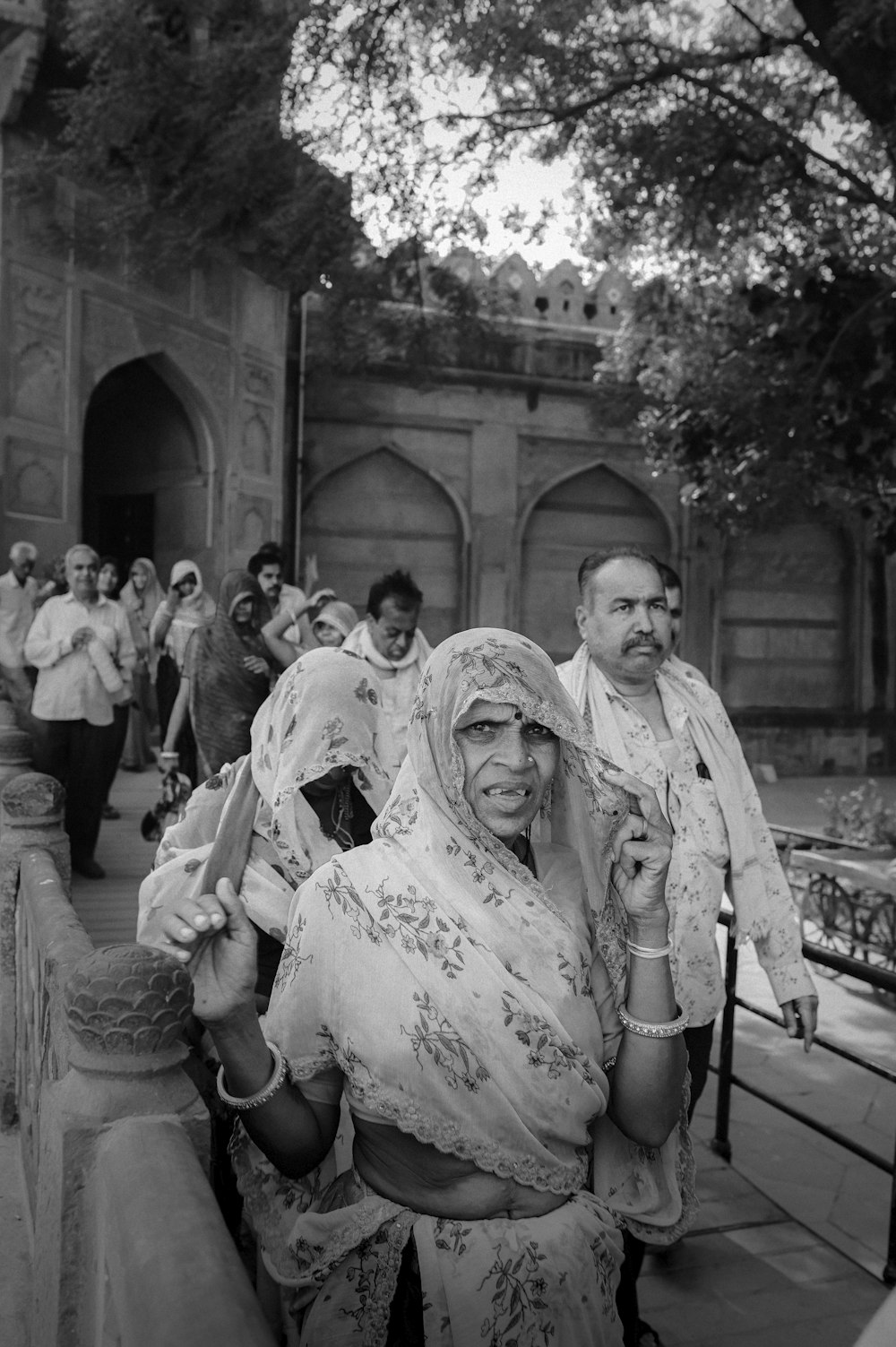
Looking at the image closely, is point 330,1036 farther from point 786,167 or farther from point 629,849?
point 786,167

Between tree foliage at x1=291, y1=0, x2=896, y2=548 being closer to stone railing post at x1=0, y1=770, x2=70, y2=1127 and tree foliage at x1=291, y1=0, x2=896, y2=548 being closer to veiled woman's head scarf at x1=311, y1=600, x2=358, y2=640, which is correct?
veiled woman's head scarf at x1=311, y1=600, x2=358, y2=640

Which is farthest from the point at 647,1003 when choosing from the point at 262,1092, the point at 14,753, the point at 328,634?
the point at 328,634

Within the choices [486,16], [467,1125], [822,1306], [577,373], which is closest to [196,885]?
[467,1125]

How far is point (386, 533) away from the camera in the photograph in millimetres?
15789

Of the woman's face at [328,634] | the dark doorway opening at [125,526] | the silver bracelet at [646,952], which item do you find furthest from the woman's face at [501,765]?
the dark doorway opening at [125,526]

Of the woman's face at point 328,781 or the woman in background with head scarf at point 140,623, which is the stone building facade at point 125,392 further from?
the woman's face at point 328,781

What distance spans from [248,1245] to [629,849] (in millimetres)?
1316

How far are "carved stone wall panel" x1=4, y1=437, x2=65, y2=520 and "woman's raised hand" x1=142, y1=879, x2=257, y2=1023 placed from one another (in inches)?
381

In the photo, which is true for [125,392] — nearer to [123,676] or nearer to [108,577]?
[108,577]

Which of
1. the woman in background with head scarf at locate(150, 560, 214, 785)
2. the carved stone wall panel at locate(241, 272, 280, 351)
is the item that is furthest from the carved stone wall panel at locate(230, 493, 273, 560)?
the woman in background with head scarf at locate(150, 560, 214, 785)

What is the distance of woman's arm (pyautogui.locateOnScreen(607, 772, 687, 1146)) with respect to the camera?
1946 millimetres

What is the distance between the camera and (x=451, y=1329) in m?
1.75

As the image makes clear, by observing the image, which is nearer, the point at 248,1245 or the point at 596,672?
the point at 248,1245

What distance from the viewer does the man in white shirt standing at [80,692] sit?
695 cm
